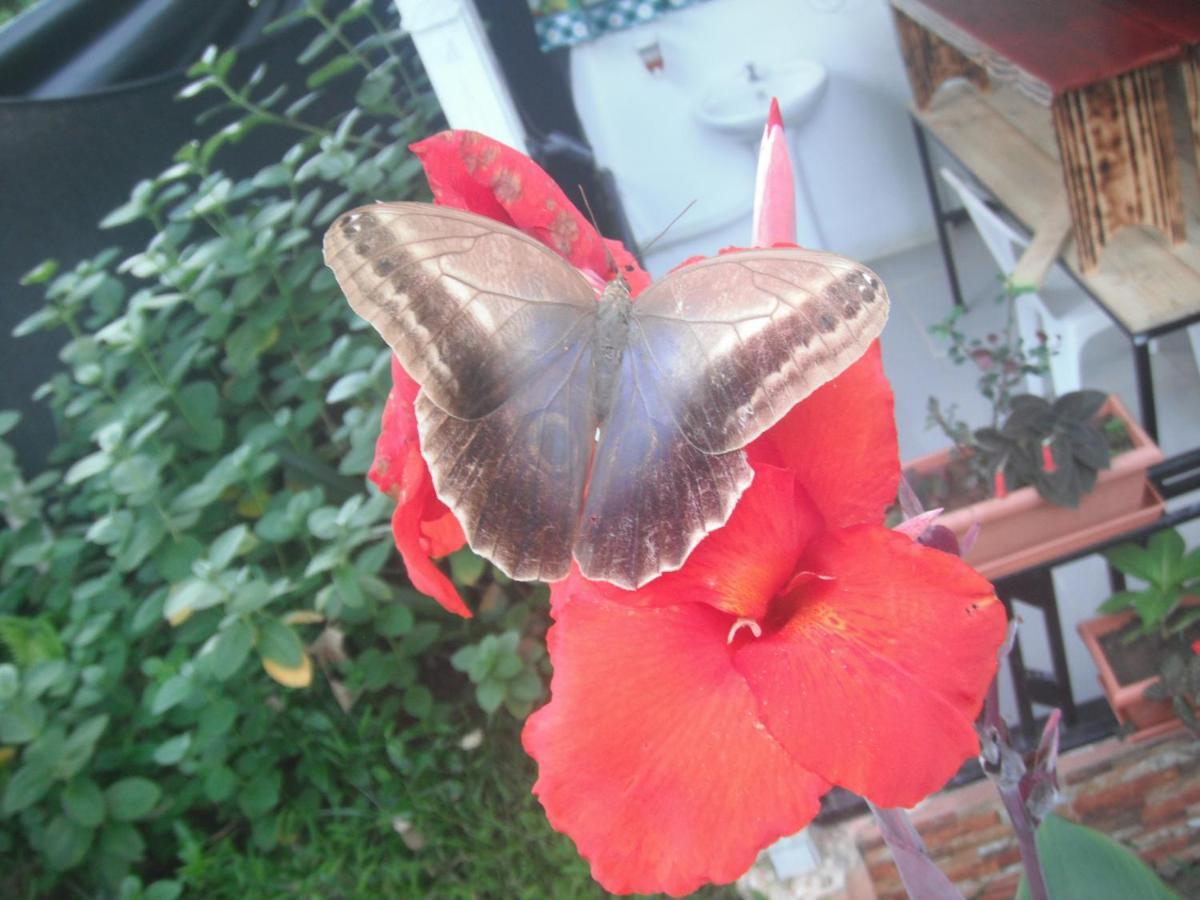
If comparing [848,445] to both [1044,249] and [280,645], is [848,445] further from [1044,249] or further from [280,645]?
[1044,249]

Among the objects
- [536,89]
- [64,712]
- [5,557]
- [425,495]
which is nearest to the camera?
[425,495]

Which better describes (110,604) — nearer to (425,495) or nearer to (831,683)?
(425,495)

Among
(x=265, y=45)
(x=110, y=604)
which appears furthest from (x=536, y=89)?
(x=110, y=604)

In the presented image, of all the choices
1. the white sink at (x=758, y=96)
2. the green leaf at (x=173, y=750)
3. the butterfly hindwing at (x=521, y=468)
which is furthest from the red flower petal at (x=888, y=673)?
the white sink at (x=758, y=96)

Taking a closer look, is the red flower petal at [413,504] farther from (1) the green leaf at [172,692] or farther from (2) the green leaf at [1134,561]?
(2) the green leaf at [1134,561]

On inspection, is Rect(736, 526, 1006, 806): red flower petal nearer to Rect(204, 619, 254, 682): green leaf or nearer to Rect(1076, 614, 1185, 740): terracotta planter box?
Rect(204, 619, 254, 682): green leaf

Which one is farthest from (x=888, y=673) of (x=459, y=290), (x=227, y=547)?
(x=227, y=547)
